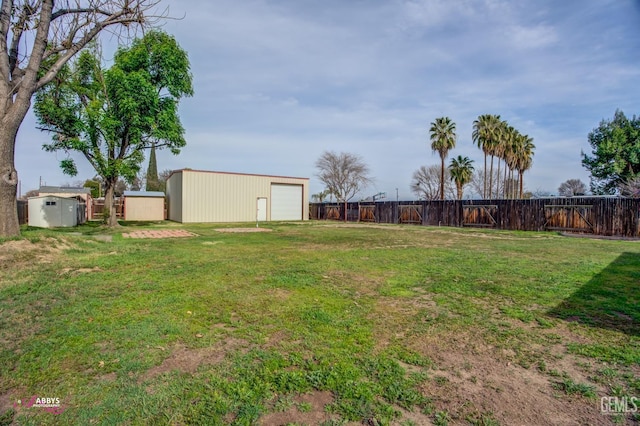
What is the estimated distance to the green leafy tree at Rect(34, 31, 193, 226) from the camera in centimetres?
1512

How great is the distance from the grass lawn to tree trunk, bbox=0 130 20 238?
258 cm

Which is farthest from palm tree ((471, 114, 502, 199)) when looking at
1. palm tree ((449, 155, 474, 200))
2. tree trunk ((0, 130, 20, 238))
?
tree trunk ((0, 130, 20, 238))

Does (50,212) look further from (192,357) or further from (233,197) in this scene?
(192,357)

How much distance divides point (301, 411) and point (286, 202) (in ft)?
90.2

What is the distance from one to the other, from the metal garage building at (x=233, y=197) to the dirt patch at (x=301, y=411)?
21319 millimetres

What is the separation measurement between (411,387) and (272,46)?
14039mm

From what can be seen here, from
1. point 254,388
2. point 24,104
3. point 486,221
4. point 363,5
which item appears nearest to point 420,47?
point 363,5

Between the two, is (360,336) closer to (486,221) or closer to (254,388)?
(254,388)

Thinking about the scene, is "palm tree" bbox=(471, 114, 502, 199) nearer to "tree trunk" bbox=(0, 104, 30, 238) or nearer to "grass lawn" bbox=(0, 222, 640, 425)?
"grass lawn" bbox=(0, 222, 640, 425)

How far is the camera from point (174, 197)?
26.2 meters

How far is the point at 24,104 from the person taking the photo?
7805mm

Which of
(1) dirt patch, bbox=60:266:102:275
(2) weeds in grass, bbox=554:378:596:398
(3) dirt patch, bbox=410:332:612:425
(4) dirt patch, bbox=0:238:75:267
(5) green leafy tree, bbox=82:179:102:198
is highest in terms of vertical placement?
(5) green leafy tree, bbox=82:179:102:198

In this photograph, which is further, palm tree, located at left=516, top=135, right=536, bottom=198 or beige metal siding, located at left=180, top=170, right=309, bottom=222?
palm tree, located at left=516, top=135, right=536, bottom=198

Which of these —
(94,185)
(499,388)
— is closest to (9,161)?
(499,388)
